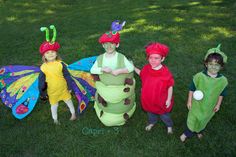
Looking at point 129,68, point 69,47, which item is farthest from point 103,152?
point 69,47

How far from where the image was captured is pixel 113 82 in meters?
4.84

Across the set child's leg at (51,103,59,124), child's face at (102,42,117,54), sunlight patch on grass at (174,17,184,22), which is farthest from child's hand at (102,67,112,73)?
sunlight patch on grass at (174,17,184,22)

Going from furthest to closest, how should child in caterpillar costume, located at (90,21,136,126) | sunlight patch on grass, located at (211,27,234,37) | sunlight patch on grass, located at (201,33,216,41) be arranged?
sunlight patch on grass, located at (211,27,234,37) < sunlight patch on grass, located at (201,33,216,41) < child in caterpillar costume, located at (90,21,136,126)

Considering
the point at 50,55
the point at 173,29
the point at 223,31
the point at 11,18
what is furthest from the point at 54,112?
the point at 11,18

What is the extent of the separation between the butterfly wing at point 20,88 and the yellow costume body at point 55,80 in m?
0.45

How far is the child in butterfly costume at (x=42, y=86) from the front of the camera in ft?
16.4

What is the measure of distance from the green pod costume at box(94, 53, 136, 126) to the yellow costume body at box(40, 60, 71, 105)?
0.57 meters

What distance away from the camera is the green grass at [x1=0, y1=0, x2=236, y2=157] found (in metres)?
5.01

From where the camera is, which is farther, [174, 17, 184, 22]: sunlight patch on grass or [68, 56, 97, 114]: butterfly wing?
[174, 17, 184, 22]: sunlight patch on grass

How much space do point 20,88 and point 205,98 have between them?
313cm

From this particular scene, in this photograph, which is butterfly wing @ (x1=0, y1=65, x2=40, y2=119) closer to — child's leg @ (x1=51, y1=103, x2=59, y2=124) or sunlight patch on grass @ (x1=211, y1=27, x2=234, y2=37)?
child's leg @ (x1=51, y1=103, x2=59, y2=124)

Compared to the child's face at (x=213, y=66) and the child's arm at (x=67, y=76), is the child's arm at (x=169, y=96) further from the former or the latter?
the child's arm at (x=67, y=76)

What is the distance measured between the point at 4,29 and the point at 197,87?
7.10 metres

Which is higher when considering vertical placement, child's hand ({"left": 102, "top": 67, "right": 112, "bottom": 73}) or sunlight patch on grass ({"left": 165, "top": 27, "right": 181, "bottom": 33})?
child's hand ({"left": 102, "top": 67, "right": 112, "bottom": 73})
